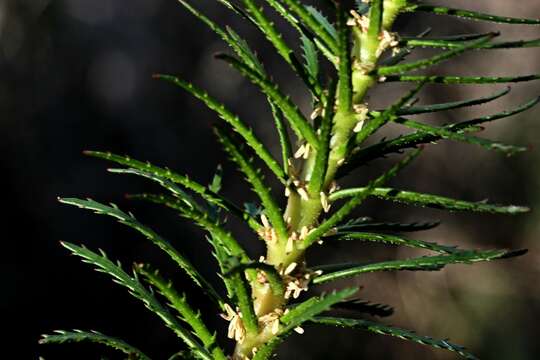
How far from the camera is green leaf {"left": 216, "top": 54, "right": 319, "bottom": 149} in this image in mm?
380

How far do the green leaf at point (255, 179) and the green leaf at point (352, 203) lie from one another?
19 mm

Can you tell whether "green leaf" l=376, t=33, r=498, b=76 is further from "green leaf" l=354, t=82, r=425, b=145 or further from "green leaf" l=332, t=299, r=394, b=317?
"green leaf" l=332, t=299, r=394, b=317

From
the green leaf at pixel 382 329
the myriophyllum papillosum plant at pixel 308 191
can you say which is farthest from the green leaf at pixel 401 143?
the green leaf at pixel 382 329

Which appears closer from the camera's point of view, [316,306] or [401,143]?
[316,306]

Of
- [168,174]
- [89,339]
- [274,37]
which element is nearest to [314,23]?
[274,37]

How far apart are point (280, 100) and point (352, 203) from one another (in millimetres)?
80

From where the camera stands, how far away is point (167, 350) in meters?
3.85

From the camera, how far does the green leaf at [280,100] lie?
0.38 meters

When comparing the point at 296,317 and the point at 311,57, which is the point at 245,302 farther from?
the point at 311,57

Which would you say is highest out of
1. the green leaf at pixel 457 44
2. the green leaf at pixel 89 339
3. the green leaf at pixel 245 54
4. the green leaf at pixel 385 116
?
the green leaf at pixel 245 54

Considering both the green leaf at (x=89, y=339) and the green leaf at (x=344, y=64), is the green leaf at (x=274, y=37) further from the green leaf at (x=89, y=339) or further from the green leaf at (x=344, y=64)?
the green leaf at (x=89, y=339)

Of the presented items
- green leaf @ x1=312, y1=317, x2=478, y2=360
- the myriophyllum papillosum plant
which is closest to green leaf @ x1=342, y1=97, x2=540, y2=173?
the myriophyllum papillosum plant

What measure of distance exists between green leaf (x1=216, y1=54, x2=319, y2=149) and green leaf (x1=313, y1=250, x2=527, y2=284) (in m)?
0.09

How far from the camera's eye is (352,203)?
385mm
